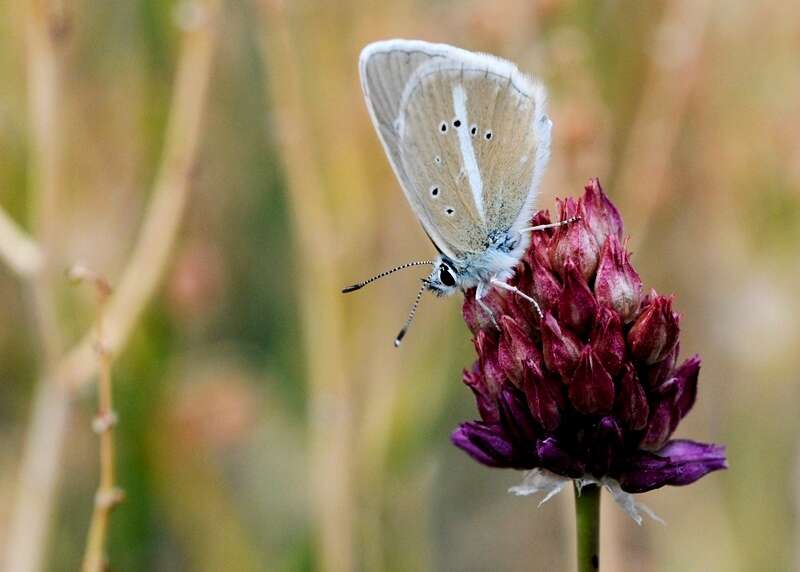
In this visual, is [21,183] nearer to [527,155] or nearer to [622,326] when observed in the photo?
[527,155]

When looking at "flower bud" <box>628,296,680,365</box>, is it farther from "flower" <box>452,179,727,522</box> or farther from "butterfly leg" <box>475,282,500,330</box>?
"butterfly leg" <box>475,282,500,330</box>

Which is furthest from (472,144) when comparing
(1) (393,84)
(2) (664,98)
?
(2) (664,98)

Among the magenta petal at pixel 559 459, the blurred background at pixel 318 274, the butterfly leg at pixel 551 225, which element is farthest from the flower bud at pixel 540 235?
the blurred background at pixel 318 274

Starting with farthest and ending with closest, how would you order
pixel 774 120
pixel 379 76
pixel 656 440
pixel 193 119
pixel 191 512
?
pixel 774 120
pixel 191 512
pixel 193 119
pixel 379 76
pixel 656 440

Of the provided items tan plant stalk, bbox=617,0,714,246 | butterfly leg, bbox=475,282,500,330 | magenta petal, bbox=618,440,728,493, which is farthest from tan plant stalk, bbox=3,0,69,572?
tan plant stalk, bbox=617,0,714,246

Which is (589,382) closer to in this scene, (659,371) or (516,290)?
(659,371)

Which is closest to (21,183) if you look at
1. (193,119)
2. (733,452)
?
(193,119)

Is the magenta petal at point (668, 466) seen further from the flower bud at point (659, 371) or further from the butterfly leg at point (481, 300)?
the butterfly leg at point (481, 300)
